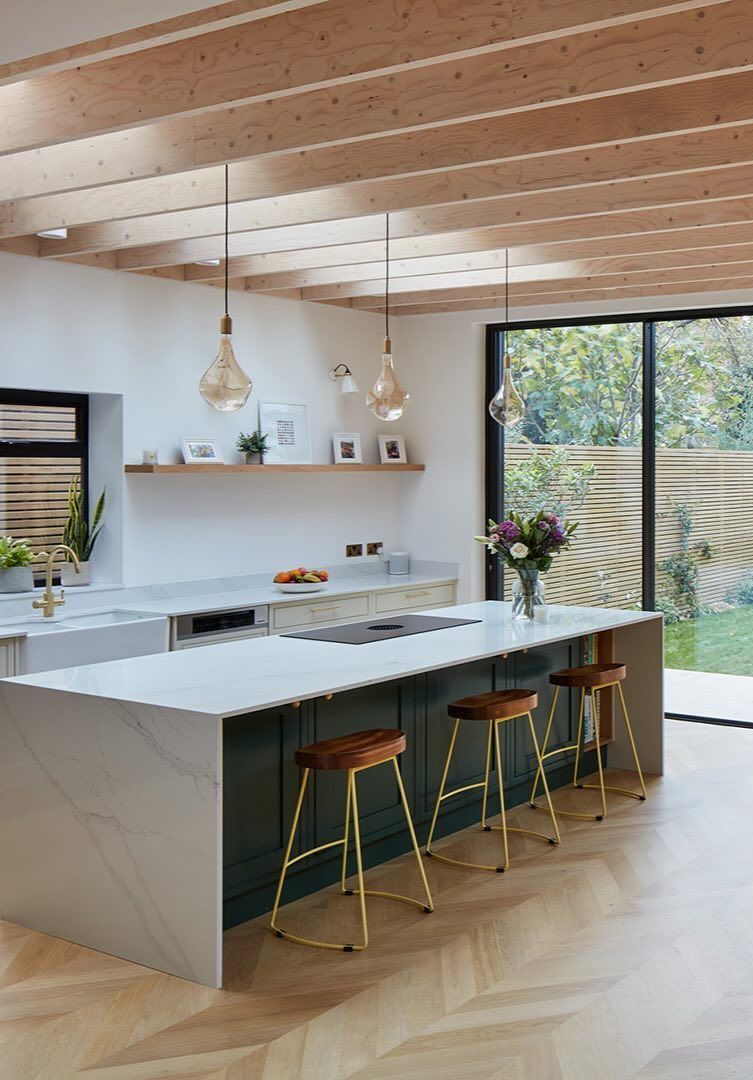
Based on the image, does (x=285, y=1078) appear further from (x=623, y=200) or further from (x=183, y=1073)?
(x=623, y=200)

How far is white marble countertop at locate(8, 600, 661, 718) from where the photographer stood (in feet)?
12.3

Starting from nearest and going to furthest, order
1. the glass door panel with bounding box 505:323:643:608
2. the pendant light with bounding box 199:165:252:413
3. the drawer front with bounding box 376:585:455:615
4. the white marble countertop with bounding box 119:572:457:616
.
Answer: the pendant light with bounding box 199:165:252:413
the white marble countertop with bounding box 119:572:457:616
the drawer front with bounding box 376:585:455:615
the glass door panel with bounding box 505:323:643:608

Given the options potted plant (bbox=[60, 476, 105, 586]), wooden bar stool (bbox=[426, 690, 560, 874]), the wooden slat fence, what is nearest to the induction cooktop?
wooden bar stool (bbox=[426, 690, 560, 874])

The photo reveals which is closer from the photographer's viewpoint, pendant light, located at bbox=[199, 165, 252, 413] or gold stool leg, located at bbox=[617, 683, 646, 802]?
pendant light, located at bbox=[199, 165, 252, 413]

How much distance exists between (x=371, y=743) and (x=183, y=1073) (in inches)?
52.1

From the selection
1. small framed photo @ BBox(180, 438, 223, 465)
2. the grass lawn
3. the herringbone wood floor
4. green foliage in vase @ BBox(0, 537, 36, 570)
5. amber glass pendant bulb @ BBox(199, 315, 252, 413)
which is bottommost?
the herringbone wood floor

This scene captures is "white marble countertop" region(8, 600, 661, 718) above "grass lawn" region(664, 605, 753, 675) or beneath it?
above

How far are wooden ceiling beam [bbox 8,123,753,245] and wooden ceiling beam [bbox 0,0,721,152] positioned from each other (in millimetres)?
579

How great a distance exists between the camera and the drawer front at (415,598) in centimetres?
732

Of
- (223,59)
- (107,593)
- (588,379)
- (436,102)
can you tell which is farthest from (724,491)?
(223,59)

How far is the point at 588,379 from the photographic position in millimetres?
7625

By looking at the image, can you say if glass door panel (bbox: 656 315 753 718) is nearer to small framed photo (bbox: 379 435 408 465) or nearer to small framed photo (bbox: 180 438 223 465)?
small framed photo (bbox: 379 435 408 465)

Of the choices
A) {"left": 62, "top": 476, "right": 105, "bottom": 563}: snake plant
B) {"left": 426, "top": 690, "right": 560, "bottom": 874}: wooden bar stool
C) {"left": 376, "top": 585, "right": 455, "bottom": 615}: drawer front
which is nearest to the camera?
{"left": 426, "top": 690, "right": 560, "bottom": 874}: wooden bar stool

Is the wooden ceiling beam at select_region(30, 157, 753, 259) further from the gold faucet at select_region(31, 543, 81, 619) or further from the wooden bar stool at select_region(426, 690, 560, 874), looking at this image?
the wooden bar stool at select_region(426, 690, 560, 874)
